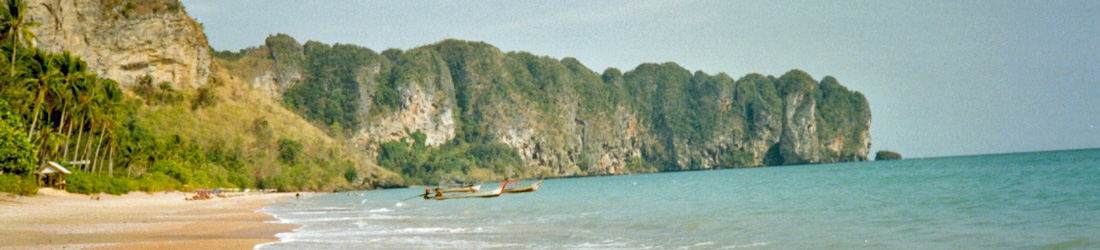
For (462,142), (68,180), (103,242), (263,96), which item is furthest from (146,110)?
(462,142)

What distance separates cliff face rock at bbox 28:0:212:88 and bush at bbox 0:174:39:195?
171 feet

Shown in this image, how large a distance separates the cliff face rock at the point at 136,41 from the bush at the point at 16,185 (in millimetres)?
52069

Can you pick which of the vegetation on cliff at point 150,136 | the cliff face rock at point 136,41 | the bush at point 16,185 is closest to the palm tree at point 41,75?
the vegetation on cliff at point 150,136

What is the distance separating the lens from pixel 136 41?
3455 inches

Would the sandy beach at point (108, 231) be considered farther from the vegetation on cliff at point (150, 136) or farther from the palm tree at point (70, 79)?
the palm tree at point (70, 79)

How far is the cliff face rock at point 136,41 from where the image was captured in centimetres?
8156

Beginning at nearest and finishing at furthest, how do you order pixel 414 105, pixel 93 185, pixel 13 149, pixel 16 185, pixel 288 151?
1. pixel 16 185
2. pixel 13 149
3. pixel 93 185
4. pixel 288 151
5. pixel 414 105

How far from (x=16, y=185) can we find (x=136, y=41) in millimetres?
66708

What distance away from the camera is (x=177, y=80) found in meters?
90.1

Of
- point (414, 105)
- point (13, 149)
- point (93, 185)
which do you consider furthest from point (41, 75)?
point (414, 105)

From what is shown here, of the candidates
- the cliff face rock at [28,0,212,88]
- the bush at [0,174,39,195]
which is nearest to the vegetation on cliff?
the bush at [0,174,39,195]

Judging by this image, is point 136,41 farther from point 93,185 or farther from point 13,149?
point 13,149

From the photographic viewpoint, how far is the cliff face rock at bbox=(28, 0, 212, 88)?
8156cm

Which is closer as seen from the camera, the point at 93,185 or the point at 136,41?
the point at 93,185
